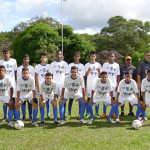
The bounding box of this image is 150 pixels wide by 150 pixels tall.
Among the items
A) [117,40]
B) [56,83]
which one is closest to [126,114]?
[56,83]

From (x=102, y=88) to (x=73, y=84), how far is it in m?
0.83

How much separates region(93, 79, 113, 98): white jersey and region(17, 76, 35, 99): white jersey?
5.74 feet

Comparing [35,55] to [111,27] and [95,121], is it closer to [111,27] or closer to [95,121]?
[111,27]

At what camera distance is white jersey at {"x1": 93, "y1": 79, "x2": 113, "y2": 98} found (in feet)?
20.2

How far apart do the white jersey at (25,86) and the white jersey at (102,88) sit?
5.74 ft

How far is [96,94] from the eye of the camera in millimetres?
6301

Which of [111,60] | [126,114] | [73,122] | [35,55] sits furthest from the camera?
[35,55]

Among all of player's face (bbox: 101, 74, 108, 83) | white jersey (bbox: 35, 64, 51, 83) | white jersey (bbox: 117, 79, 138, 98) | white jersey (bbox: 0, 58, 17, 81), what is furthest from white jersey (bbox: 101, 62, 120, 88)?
white jersey (bbox: 0, 58, 17, 81)

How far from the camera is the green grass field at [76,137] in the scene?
13.9 feet

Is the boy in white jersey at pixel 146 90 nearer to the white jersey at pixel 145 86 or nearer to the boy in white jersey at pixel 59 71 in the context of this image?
the white jersey at pixel 145 86

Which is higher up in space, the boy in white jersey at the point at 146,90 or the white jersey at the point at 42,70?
the white jersey at the point at 42,70

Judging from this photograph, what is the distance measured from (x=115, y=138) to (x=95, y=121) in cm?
157

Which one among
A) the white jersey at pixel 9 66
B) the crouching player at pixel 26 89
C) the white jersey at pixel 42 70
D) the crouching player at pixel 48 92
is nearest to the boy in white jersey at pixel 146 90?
the crouching player at pixel 48 92

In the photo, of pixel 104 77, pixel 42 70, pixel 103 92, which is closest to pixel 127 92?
pixel 103 92
